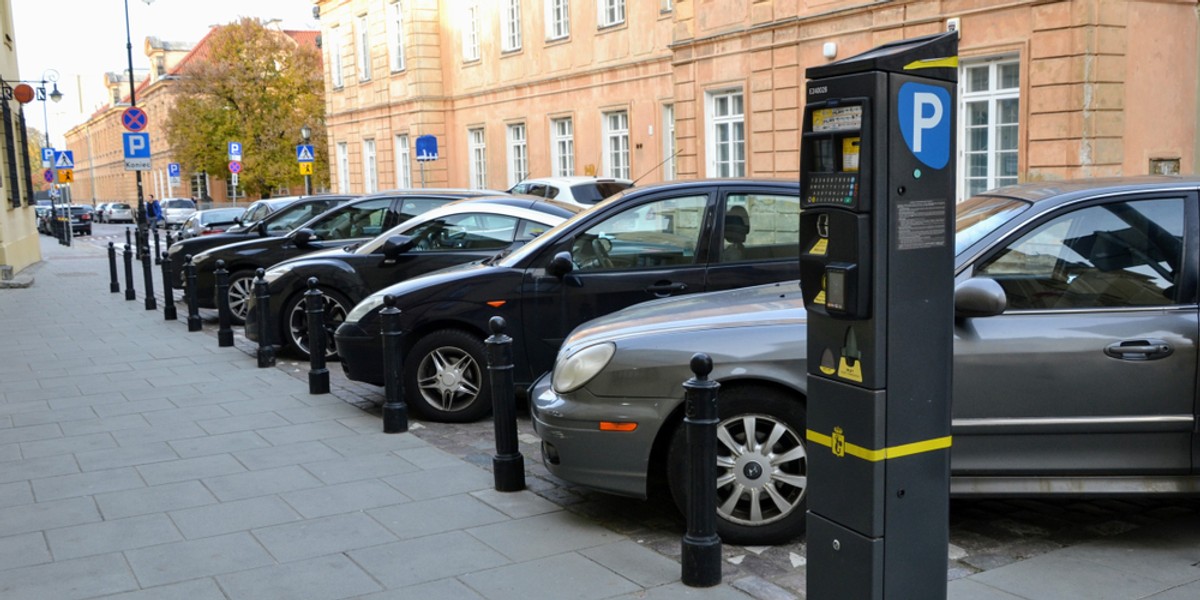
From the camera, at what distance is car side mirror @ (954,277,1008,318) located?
4414mm

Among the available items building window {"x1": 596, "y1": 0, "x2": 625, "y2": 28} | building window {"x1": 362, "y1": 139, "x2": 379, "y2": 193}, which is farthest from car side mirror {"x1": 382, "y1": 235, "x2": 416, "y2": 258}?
building window {"x1": 362, "y1": 139, "x2": 379, "y2": 193}

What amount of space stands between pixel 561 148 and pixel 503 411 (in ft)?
78.5

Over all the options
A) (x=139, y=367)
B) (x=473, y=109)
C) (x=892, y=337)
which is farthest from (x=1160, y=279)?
(x=473, y=109)

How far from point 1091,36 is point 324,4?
3433cm

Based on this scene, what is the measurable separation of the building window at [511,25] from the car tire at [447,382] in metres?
24.1

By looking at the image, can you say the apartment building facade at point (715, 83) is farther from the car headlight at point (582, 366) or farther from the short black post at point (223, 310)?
the car headlight at point (582, 366)

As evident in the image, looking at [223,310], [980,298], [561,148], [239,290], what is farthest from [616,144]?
[980,298]

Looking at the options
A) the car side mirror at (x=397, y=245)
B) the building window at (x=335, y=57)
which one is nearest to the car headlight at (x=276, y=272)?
the car side mirror at (x=397, y=245)

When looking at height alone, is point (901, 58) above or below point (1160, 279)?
above

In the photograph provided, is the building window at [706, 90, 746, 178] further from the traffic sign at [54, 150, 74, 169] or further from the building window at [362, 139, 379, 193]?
the traffic sign at [54, 150, 74, 169]

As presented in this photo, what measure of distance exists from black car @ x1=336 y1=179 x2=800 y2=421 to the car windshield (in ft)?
6.23

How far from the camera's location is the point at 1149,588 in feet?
14.5

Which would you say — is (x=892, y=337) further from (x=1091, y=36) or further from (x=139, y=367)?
(x=1091, y=36)

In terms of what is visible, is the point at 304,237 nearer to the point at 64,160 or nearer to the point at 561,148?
the point at 561,148
